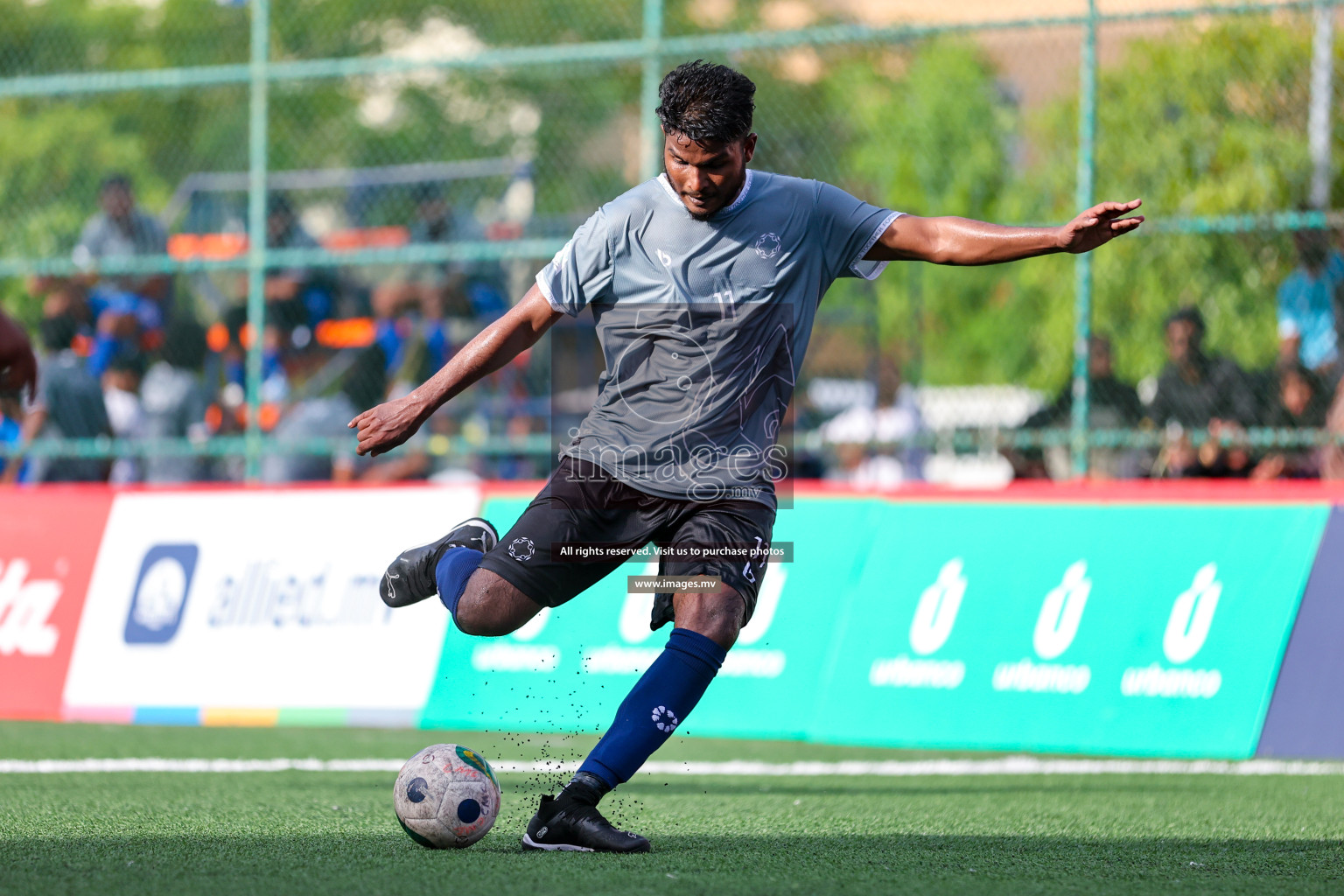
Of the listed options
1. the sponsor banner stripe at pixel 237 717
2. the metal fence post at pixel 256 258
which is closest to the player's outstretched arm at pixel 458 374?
the sponsor banner stripe at pixel 237 717

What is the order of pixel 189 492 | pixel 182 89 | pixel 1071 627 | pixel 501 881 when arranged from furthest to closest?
1. pixel 182 89
2. pixel 189 492
3. pixel 1071 627
4. pixel 501 881

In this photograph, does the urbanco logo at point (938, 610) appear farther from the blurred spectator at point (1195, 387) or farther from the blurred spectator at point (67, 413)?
the blurred spectator at point (67, 413)

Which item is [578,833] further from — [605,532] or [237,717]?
[237,717]

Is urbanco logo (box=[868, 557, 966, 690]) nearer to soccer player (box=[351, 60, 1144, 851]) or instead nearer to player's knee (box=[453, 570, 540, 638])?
soccer player (box=[351, 60, 1144, 851])

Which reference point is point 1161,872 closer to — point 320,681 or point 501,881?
point 501,881

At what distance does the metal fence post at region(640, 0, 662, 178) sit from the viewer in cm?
994

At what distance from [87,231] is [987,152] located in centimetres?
987

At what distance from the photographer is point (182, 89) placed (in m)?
11.1

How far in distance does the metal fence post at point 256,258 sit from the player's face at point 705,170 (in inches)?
249

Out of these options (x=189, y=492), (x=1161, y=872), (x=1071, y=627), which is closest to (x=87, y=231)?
(x=189, y=492)

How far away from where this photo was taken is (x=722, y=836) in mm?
5043

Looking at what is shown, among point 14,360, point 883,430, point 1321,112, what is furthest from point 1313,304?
point 14,360

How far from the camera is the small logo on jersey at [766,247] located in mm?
4863

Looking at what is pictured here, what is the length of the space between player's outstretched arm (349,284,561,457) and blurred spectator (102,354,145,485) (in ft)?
24.2
